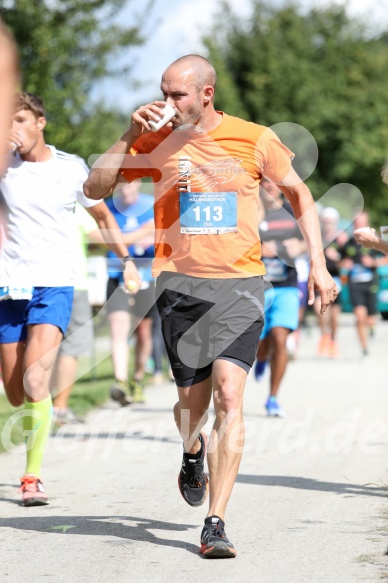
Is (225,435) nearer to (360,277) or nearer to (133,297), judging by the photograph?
(133,297)

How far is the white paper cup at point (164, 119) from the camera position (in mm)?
4590

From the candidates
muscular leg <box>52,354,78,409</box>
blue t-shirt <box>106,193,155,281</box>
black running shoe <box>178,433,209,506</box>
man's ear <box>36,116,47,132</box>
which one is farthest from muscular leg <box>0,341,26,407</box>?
blue t-shirt <box>106,193,155,281</box>

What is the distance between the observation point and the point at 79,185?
6383 mm

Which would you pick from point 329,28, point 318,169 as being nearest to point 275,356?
point 318,169

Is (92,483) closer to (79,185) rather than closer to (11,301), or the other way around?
(11,301)

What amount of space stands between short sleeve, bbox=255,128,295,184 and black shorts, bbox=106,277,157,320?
5.44 meters

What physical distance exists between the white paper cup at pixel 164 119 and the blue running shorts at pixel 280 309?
513 cm

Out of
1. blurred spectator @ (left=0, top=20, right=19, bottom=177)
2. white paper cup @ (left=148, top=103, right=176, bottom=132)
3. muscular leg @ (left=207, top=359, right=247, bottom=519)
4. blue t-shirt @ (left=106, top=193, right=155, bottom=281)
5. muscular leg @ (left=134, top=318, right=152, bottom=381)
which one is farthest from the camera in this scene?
muscular leg @ (left=134, top=318, right=152, bottom=381)

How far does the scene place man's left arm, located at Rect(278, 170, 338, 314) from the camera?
495cm

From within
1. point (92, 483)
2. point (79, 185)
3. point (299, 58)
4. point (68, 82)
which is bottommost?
point (92, 483)

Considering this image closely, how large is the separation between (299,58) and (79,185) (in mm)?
35049

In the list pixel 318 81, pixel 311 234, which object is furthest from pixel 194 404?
pixel 318 81

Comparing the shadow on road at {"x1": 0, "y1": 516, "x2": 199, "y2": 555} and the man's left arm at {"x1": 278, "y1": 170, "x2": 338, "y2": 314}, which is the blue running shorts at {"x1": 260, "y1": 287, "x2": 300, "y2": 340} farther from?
the man's left arm at {"x1": 278, "y1": 170, "x2": 338, "y2": 314}

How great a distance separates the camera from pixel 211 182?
16.5 feet
